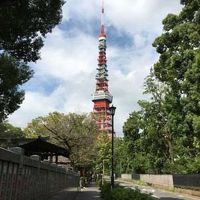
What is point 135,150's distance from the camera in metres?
84.9

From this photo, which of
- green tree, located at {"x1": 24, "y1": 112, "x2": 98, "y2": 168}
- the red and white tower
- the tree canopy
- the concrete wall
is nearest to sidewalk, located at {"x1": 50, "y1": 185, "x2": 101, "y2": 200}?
the concrete wall

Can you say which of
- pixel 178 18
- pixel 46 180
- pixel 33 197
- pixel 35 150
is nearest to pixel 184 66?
pixel 178 18

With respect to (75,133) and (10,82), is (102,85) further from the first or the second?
(10,82)

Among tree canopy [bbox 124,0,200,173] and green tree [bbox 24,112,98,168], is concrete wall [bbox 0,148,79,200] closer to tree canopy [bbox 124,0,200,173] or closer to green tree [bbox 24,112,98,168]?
tree canopy [bbox 124,0,200,173]

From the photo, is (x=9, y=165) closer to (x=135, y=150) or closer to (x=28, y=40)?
(x=28, y=40)

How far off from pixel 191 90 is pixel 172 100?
1147 cm

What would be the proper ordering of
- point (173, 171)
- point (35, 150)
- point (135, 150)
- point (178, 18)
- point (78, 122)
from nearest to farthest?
1. point (35, 150)
2. point (178, 18)
3. point (173, 171)
4. point (78, 122)
5. point (135, 150)

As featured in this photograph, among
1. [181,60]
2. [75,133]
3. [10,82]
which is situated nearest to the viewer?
[10,82]

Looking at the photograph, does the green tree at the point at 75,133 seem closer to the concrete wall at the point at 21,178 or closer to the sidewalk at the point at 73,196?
the sidewalk at the point at 73,196

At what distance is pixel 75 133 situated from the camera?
5462 centimetres

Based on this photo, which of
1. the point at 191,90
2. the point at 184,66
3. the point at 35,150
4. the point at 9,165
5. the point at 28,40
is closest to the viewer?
the point at 9,165

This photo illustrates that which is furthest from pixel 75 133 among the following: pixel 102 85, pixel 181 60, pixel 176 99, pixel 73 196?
pixel 102 85

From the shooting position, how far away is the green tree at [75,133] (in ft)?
171

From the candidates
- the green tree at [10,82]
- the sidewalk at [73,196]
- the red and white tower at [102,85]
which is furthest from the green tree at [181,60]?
the red and white tower at [102,85]
